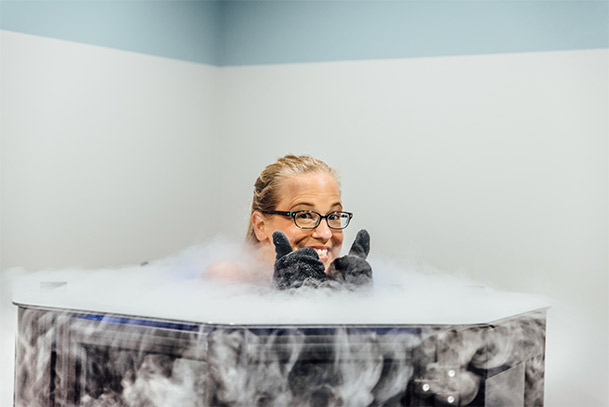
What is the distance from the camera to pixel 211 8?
3.53m

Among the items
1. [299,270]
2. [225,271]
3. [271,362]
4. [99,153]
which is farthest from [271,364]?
[99,153]

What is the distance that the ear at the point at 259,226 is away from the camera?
2.14 metres

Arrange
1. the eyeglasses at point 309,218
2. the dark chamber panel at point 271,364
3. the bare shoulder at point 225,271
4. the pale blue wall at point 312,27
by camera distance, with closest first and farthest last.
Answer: the dark chamber panel at point 271,364, the bare shoulder at point 225,271, the eyeglasses at point 309,218, the pale blue wall at point 312,27

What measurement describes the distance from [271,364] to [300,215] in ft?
2.04

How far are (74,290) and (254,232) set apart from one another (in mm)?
592

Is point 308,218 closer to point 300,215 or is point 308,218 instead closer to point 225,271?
point 300,215

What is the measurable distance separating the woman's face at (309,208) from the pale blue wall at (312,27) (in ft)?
4.17

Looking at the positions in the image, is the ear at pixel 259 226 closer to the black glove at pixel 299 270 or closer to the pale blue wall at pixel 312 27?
the black glove at pixel 299 270

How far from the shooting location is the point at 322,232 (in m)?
2.02

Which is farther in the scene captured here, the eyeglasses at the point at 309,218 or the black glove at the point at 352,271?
the eyeglasses at the point at 309,218

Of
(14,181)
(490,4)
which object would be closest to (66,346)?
(14,181)

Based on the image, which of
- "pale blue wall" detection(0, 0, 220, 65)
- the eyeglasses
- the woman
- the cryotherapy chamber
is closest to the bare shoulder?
the woman

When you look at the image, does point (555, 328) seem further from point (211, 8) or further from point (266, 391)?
point (211, 8)

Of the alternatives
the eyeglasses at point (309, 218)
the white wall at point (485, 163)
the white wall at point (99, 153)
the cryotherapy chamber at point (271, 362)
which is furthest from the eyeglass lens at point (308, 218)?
the white wall at point (99, 153)
